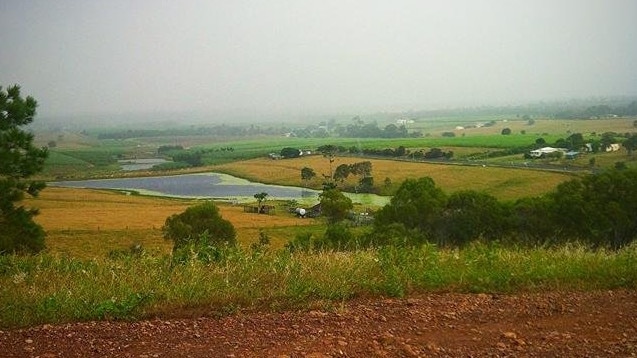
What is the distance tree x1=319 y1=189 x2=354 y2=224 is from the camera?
93.8ft

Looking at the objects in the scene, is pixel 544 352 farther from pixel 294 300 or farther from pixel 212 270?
pixel 212 270

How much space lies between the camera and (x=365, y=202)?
103 feet

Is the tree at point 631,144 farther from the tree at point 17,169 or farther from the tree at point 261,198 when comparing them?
the tree at point 17,169

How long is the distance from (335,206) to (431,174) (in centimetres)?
1075

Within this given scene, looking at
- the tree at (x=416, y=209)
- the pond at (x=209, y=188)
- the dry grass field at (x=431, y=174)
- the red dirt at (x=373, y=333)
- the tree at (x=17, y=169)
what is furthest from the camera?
the pond at (x=209, y=188)

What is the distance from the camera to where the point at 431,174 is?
3616 cm

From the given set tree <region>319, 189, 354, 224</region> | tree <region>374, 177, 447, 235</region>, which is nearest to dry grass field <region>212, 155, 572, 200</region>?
tree <region>319, 189, 354, 224</region>

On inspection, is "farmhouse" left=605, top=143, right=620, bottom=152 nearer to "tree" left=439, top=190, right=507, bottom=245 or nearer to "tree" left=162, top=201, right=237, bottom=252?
"tree" left=439, top=190, right=507, bottom=245

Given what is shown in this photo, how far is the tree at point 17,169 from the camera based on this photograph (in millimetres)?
17172

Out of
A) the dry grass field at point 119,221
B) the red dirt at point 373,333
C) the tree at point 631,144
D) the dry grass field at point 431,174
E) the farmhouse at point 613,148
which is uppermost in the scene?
the red dirt at point 373,333

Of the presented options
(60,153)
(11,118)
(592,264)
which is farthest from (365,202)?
(60,153)

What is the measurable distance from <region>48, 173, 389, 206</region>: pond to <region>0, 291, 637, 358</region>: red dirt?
25.3m

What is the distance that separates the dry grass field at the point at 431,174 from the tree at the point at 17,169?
21.0 meters

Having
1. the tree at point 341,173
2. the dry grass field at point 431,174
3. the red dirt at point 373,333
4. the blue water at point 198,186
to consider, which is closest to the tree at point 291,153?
the dry grass field at point 431,174
